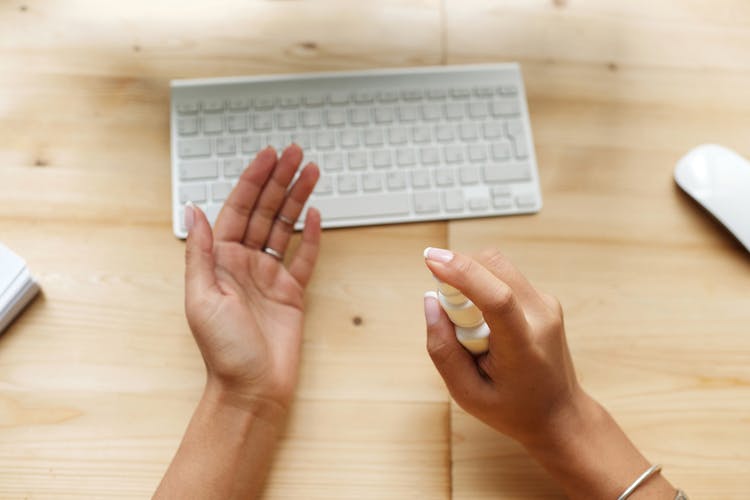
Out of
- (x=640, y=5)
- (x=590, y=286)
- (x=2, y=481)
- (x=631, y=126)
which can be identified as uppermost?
(x=640, y=5)

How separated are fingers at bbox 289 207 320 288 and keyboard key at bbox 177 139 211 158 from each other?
142 millimetres

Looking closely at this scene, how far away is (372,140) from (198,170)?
8.0 inches

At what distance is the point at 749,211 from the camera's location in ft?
2.60

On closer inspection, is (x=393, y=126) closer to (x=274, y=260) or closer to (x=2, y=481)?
(x=274, y=260)

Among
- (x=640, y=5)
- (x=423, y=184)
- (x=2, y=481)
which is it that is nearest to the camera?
(x=2, y=481)

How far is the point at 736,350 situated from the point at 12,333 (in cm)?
80

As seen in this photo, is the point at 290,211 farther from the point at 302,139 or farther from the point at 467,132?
the point at 467,132

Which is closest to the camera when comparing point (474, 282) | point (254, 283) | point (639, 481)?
point (474, 282)

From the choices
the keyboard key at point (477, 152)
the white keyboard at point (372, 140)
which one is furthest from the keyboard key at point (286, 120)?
the keyboard key at point (477, 152)

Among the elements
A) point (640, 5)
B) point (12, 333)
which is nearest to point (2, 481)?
point (12, 333)

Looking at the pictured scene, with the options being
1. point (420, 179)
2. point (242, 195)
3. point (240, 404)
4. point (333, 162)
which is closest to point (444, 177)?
point (420, 179)

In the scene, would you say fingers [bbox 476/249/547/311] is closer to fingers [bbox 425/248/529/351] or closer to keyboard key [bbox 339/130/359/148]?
fingers [bbox 425/248/529/351]

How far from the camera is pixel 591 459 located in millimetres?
691

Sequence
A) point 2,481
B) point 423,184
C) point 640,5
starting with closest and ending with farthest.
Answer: point 2,481 < point 423,184 < point 640,5
